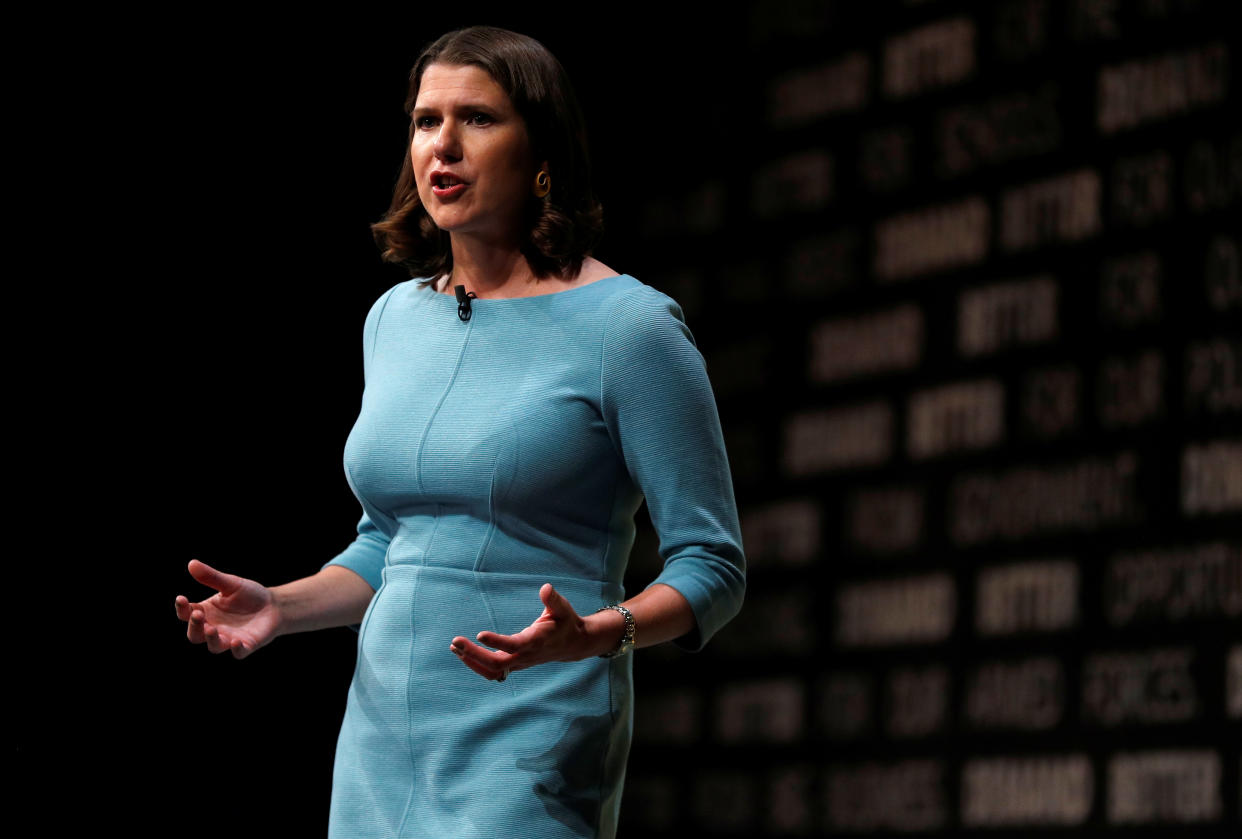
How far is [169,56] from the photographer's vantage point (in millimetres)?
3619

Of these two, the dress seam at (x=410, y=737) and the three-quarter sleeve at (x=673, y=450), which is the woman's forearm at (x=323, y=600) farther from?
the three-quarter sleeve at (x=673, y=450)

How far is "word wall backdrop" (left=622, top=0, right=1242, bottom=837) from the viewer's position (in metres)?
3.54

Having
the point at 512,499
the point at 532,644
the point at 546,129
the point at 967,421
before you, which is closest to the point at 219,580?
the point at 512,499

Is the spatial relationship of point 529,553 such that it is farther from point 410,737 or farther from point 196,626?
point 196,626

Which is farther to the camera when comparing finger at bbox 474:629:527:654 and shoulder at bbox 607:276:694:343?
shoulder at bbox 607:276:694:343

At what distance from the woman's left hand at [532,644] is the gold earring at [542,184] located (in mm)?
476

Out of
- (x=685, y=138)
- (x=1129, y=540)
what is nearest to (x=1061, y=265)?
(x=1129, y=540)

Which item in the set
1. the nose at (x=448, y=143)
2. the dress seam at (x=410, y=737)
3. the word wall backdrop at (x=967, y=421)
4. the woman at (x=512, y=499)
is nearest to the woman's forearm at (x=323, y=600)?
the woman at (x=512, y=499)

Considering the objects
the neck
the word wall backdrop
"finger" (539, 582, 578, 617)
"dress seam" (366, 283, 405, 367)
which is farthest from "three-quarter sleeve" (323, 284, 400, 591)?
the word wall backdrop

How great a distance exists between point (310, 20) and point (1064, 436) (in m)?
2.18

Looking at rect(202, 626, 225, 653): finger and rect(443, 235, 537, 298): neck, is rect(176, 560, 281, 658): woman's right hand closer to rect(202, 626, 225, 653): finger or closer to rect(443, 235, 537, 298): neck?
rect(202, 626, 225, 653): finger

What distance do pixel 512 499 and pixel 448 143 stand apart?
35 cm

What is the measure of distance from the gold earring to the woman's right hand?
0.47 meters

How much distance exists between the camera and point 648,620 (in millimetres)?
1313
